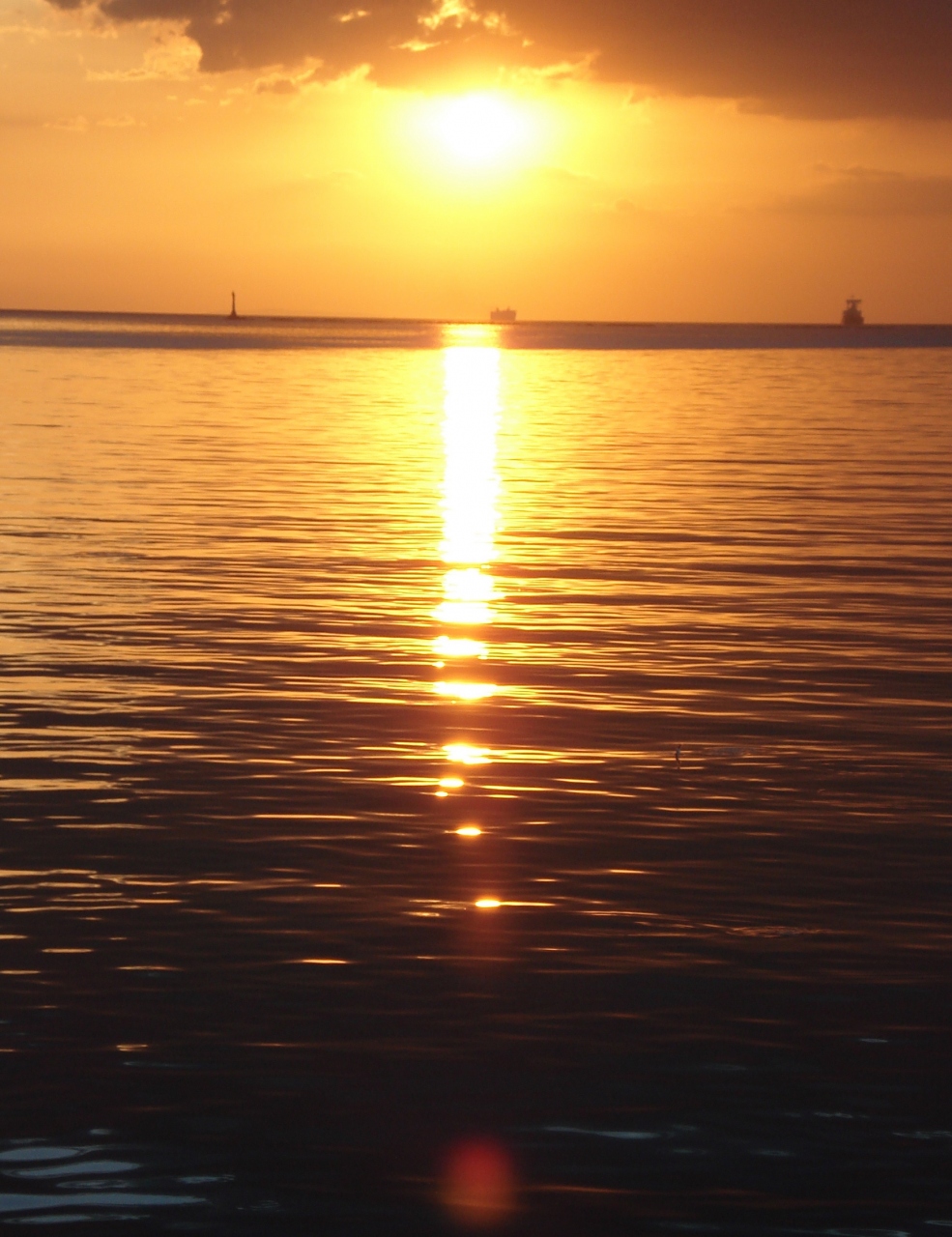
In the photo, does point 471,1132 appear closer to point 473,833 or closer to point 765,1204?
point 765,1204

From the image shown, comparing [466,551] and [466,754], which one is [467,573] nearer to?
[466,551]

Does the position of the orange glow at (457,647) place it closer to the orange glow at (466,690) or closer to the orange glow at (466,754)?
the orange glow at (466,690)

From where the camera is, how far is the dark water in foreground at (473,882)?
22.6ft

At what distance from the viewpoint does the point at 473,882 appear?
33.7 feet

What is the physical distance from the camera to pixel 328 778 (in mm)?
12406

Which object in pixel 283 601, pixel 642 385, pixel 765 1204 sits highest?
pixel 642 385

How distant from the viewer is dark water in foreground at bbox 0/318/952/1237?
6902 millimetres

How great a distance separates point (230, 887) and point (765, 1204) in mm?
4301

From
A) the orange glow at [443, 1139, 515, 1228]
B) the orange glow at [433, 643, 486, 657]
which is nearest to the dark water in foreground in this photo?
the orange glow at [443, 1139, 515, 1228]

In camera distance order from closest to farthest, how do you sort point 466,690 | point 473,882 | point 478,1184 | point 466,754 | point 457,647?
1. point 478,1184
2. point 473,882
3. point 466,754
4. point 466,690
5. point 457,647

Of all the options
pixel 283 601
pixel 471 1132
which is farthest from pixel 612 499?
pixel 471 1132

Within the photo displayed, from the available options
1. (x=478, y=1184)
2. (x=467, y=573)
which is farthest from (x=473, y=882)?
(x=467, y=573)

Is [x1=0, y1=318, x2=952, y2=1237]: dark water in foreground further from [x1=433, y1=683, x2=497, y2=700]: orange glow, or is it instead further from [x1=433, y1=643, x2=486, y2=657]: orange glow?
[x1=433, y1=643, x2=486, y2=657]: orange glow

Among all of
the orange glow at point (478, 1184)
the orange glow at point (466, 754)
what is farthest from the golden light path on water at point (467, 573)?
the orange glow at point (478, 1184)
